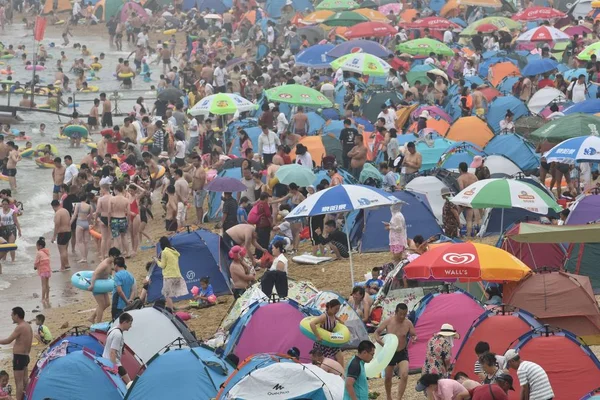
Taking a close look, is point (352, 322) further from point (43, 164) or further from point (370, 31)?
point (370, 31)

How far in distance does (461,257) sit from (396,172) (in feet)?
25.1

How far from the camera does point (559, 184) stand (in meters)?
21.4

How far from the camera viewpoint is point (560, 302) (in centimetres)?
1492

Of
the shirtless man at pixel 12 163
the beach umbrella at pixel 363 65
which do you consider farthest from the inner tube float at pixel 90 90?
the beach umbrella at pixel 363 65

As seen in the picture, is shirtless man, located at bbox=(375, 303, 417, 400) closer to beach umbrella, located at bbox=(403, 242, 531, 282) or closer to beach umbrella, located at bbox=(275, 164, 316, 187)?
beach umbrella, located at bbox=(403, 242, 531, 282)

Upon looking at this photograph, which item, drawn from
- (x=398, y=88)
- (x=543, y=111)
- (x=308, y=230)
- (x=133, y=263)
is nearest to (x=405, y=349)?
(x=308, y=230)

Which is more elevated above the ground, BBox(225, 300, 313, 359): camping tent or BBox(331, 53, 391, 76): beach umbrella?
BBox(225, 300, 313, 359): camping tent

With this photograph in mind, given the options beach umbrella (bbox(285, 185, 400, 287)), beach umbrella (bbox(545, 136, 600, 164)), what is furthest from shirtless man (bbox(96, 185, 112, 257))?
beach umbrella (bbox(545, 136, 600, 164))

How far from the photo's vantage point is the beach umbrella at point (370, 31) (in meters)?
34.0

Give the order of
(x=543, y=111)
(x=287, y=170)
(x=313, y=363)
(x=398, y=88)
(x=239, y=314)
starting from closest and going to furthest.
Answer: (x=313, y=363), (x=239, y=314), (x=287, y=170), (x=543, y=111), (x=398, y=88)

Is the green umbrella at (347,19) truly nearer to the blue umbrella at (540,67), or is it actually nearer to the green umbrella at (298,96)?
the blue umbrella at (540,67)

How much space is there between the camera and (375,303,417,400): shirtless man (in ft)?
43.4

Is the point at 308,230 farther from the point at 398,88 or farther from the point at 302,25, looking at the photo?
the point at 302,25

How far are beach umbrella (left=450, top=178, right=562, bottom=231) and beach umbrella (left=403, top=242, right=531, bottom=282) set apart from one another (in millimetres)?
2190
